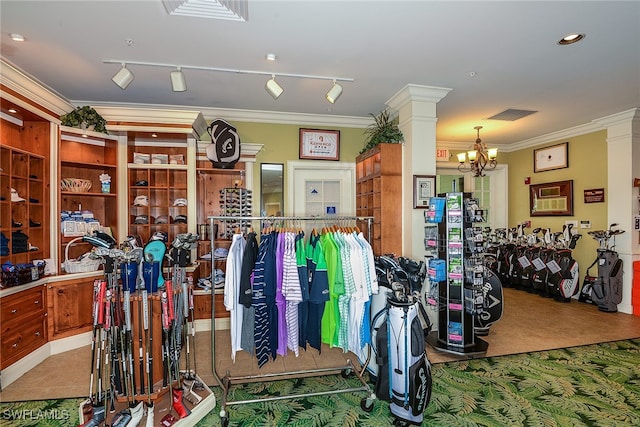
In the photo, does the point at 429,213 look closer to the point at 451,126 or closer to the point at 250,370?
the point at 250,370

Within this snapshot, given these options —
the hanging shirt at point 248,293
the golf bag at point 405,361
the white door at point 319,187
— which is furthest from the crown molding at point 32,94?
the golf bag at point 405,361

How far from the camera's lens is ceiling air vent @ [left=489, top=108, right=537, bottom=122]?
4665mm

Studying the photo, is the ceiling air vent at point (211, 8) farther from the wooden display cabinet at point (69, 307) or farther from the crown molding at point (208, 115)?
the wooden display cabinet at point (69, 307)

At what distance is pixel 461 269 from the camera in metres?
3.26

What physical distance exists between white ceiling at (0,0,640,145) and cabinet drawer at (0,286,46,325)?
7.22ft

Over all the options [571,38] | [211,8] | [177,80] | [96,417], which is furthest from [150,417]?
[571,38]

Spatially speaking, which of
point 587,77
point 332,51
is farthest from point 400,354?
point 587,77

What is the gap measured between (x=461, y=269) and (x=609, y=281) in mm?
3179

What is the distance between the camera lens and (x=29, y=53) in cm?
290

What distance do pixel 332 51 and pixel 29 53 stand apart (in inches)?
107

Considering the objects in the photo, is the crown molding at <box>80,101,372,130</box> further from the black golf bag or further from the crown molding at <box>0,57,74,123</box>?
the black golf bag

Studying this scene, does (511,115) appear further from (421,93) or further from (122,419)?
(122,419)

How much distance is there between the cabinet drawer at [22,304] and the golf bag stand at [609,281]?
720 cm

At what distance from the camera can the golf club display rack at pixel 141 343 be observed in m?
2.19
